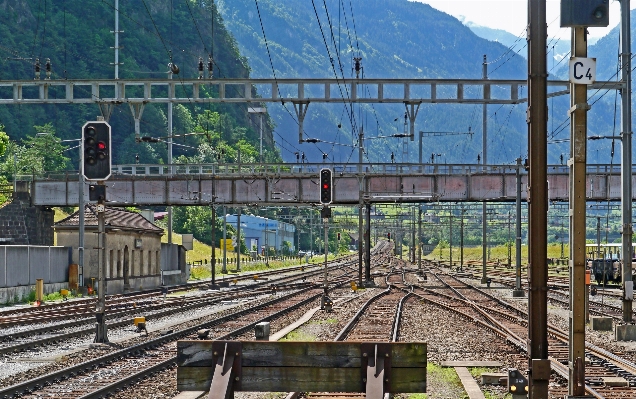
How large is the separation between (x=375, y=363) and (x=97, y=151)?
1461 cm

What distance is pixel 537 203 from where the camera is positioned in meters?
12.2

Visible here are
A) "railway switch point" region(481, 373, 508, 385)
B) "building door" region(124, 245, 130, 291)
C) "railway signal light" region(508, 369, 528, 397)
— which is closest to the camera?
"railway signal light" region(508, 369, 528, 397)

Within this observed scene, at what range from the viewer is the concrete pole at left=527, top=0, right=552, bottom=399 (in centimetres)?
1202

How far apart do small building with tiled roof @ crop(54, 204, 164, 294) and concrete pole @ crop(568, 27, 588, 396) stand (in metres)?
38.7

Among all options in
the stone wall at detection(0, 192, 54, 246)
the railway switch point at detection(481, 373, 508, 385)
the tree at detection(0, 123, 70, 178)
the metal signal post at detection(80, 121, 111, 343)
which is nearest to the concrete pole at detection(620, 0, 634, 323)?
the railway switch point at detection(481, 373, 508, 385)

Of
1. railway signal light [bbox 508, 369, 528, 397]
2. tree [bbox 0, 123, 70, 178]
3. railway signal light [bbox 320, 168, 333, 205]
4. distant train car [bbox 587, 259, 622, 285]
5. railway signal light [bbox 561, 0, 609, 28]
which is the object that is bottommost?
distant train car [bbox 587, 259, 622, 285]

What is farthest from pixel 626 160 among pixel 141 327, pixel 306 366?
pixel 306 366

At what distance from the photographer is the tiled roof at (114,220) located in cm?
5203

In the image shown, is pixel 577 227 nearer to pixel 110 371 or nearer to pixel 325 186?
pixel 110 371

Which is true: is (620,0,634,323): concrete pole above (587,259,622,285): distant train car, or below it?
above

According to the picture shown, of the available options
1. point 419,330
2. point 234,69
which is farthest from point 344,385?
point 234,69

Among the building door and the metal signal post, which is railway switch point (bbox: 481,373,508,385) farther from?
the building door

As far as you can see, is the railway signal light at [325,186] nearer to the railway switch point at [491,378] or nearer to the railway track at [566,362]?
the railway track at [566,362]

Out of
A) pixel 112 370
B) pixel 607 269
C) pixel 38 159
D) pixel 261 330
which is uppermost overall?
pixel 38 159
